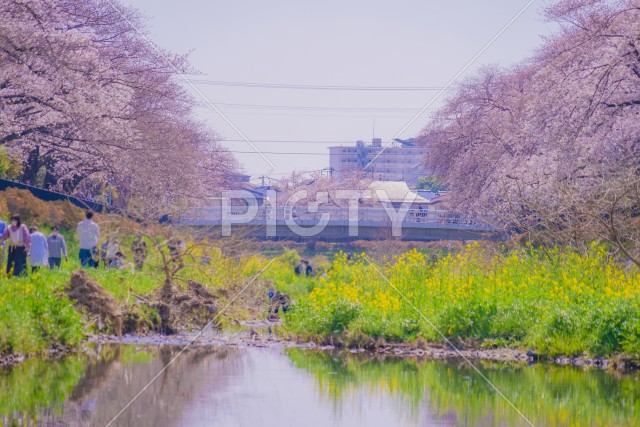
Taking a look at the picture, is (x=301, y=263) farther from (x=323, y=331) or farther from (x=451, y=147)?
(x=323, y=331)

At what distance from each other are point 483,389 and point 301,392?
2.21m

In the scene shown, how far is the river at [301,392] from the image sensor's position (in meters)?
10.3

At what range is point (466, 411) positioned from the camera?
10922 mm

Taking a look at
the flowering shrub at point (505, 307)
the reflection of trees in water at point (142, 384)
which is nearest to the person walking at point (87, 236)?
the flowering shrub at point (505, 307)

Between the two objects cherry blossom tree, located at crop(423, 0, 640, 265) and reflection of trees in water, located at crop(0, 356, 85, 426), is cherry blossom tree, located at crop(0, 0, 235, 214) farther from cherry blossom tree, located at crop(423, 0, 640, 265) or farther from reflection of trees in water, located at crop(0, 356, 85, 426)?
reflection of trees in water, located at crop(0, 356, 85, 426)

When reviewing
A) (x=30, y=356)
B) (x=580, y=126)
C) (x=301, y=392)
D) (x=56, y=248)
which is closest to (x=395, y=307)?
(x=301, y=392)

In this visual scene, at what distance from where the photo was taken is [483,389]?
1249 centimetres

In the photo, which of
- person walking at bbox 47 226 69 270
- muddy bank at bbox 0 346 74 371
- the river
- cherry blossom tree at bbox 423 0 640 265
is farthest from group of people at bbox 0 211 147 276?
cherry blossom tree at bbox 423 0 640 265

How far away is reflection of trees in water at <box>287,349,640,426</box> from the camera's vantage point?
10.7m

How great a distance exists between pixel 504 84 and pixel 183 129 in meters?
14.9

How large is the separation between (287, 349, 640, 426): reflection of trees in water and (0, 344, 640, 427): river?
0.5 inches

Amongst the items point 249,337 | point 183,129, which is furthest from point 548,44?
point 249,337

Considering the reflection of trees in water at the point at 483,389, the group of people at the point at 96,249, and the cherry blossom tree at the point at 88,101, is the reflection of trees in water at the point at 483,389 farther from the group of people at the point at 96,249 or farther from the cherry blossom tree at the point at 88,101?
the cherry blossom tree at the point at 88,101

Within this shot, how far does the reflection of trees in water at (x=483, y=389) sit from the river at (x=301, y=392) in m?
0.01
